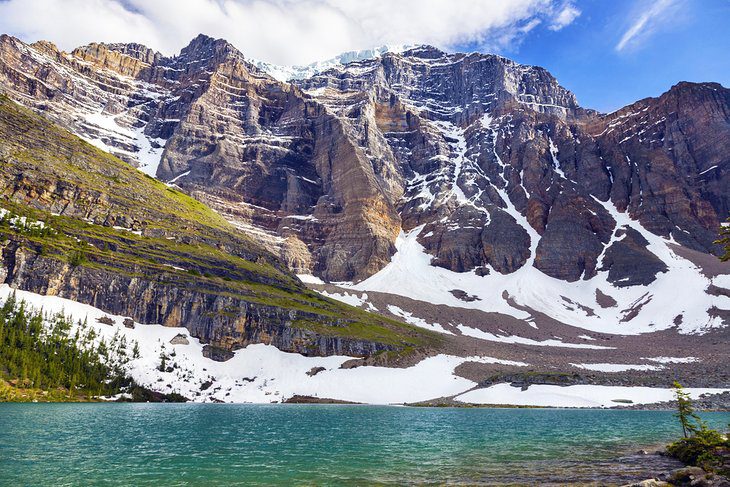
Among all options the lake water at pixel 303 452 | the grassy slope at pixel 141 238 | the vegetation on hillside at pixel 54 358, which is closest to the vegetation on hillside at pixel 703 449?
the lake water at pixel 303 452

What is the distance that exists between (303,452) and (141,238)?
124 meters

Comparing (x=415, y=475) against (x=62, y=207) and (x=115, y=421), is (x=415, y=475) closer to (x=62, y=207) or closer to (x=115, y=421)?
(x=115, y=421)

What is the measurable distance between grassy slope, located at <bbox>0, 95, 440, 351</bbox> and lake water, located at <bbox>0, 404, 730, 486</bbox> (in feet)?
238

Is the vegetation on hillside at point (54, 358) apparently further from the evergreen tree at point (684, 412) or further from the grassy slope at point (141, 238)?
the evergreen tree at point (684, 412)

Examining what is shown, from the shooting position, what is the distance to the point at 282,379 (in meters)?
114

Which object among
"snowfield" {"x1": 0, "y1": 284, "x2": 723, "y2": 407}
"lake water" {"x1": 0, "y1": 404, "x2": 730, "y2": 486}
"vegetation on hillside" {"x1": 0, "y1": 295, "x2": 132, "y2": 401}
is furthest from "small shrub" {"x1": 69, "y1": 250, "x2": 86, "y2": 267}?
"lake water" {"x1": 0, "y1": 404, "x2": 730, "y2": 486}

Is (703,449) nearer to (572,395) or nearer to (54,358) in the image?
(572,395)

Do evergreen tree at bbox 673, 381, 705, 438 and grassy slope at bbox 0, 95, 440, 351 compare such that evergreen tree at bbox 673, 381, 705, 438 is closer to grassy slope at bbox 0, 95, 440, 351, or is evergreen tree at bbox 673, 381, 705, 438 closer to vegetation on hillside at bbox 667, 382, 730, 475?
vegetation on hillside at bbox 667, 382, 730, 475

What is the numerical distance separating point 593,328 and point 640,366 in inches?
2475

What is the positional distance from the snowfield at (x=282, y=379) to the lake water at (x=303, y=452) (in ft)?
151

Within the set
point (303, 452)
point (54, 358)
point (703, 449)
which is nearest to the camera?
point (703, 449)

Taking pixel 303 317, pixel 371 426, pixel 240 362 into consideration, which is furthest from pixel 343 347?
pixel 371 426

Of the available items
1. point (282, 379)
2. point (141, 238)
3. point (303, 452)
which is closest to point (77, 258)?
point (141, 238)

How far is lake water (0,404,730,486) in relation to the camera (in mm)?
25525
